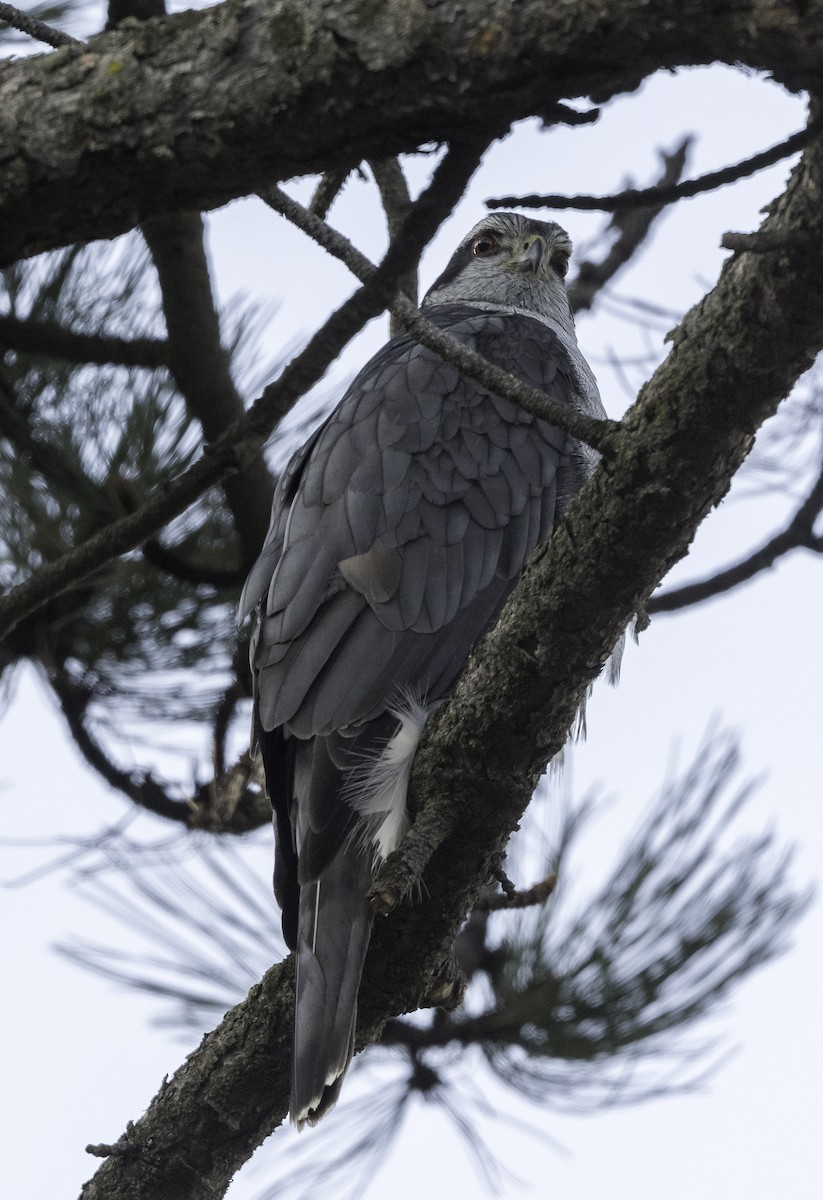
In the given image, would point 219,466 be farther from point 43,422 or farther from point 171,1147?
point 43,422

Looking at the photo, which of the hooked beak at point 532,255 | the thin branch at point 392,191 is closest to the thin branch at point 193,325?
the thin branch at point 392,191

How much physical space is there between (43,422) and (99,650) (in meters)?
0.76

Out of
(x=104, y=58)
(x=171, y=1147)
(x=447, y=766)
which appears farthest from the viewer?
(x=171, y=1147)

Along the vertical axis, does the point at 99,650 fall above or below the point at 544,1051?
above

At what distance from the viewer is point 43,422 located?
3904mm

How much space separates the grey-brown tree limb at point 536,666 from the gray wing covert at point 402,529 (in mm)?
402

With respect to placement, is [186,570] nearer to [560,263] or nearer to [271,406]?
[560,263]

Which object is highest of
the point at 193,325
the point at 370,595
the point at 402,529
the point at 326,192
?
the point at 326,192

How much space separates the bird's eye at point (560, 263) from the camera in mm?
4941

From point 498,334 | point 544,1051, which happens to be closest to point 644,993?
point 544,1051

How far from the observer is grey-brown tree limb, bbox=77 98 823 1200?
1.81m

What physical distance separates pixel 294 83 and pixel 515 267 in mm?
3477

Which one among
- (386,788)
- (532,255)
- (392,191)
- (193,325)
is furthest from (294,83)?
(532,255)

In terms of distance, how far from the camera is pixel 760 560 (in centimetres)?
381
